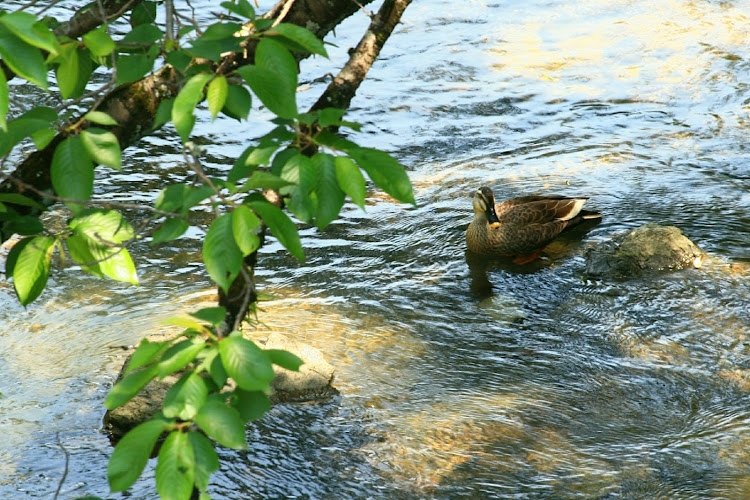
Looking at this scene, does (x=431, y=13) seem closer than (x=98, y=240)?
No

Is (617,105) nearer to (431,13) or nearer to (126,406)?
(431,13)

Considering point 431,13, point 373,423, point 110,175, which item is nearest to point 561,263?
point 373,423

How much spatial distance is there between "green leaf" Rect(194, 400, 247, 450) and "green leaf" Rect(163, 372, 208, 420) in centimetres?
2

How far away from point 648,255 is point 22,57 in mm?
5738

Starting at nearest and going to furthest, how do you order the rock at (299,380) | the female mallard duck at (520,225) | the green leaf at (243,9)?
the green leaf at (243,9) < the rock at (299,380) < the female mallard duck at (520,225)

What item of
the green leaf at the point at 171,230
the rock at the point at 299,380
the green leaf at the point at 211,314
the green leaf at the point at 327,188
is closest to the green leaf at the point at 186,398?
the green leaf at the point at 211,314

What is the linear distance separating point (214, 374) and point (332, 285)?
188 inches

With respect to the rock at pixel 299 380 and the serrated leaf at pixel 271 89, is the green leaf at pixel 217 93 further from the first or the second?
the rock at pixel 299 380

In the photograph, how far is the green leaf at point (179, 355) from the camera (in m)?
1.74

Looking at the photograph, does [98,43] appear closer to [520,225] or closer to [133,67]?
[133,67]

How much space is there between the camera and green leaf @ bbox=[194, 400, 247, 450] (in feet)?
5.61

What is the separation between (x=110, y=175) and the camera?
8.17m

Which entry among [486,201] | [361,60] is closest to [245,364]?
[361,60]

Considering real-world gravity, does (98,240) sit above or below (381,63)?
above
